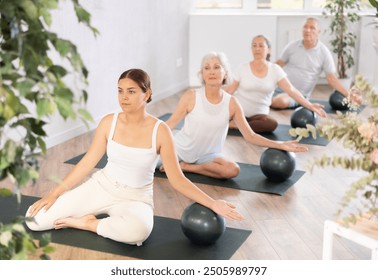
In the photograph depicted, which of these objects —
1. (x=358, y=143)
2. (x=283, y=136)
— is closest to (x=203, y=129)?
(x=283, y=136)

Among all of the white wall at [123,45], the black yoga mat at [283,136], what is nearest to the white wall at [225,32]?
the white wall at [123,45]

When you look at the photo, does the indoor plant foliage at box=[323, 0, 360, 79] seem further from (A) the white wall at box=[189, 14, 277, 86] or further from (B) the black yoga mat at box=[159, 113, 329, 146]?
(B) the black yoga mat at box=[159, 113, 329, 146]

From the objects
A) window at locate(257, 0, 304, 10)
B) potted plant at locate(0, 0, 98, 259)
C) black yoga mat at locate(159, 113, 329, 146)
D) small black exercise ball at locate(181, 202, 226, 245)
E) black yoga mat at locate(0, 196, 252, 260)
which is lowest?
black yoga mat at locate(159, 113, 329, 146)

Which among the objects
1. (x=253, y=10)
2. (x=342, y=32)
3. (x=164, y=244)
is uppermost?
(x=253, y=10)

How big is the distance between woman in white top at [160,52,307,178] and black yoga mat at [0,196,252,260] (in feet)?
3.04

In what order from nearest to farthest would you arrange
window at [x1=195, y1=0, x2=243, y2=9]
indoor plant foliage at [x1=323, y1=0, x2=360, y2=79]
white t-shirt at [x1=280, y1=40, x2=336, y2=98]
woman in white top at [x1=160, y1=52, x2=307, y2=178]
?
woman in white top at [x1=160, y1=52, x2=307, y2=178]
white t-shirt at [x1=280, y1=40, x2=336, y2=98]
indoor plant foliage at [x1=323, y1=0, x2=360, y2=79]
window at [x1=195, y1=0, x2=243, y2=9]

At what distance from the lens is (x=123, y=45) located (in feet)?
20.6

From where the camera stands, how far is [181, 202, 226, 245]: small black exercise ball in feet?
10.4

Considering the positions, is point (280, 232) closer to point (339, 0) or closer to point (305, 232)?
point (305, 232)

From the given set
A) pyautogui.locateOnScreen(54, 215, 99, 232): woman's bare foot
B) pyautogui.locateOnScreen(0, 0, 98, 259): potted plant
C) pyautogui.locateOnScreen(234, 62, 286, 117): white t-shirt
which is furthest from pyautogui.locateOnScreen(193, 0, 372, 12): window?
pyautogui.locateOnScreen(0, 0, 98, 259): potted plant

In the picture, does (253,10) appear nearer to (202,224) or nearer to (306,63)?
(306,63)

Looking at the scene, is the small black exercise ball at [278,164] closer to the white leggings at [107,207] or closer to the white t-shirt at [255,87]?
the white leggings at [107,207]

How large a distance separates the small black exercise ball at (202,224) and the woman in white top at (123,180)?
2.3 inches

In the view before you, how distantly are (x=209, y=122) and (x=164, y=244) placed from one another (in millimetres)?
1284
